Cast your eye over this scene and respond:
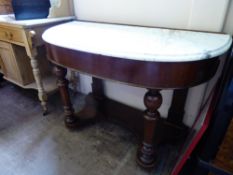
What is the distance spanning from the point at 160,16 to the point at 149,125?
0.67 m

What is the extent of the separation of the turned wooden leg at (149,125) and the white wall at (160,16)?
0.42 m

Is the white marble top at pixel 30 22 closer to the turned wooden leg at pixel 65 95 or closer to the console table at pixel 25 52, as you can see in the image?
the console table at pixel 25 52

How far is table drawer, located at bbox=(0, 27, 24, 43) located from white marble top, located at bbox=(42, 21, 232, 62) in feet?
1.19

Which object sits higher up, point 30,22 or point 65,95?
point 30,22

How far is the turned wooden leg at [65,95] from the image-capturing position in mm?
1147

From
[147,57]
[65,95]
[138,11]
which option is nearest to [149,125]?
[147,57]

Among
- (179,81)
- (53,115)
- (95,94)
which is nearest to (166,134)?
(179,81)

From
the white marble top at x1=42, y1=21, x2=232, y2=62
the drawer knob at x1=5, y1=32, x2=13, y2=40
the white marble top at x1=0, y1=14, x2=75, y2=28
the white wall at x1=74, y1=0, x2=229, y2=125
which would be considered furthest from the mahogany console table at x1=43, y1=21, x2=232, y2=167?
the drawer knob at x1=5, y1=32, x2=13, y2=40

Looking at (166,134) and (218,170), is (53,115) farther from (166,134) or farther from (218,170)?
(218,170)

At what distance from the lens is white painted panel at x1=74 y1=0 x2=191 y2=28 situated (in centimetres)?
102

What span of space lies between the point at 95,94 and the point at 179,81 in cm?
101

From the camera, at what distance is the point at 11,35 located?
132 cm

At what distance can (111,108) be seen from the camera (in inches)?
59.7

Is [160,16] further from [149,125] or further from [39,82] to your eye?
[39,82]
